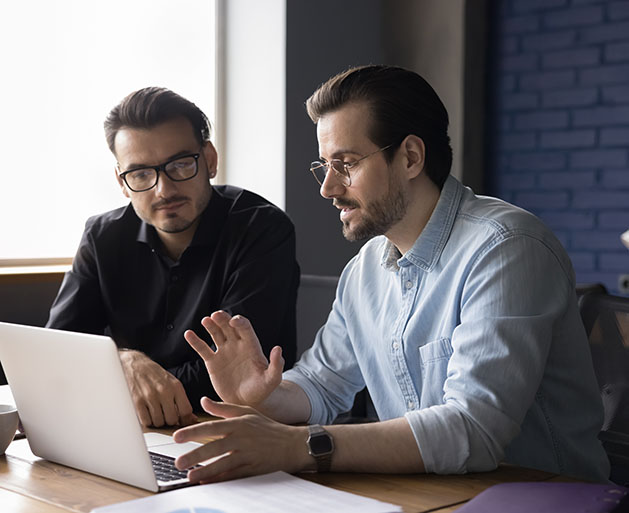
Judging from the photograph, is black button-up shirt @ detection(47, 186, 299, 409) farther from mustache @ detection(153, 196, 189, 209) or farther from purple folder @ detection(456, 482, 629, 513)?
purple folder @ detection(456, 482, 629, 513)

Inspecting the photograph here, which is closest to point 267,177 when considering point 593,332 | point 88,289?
point 88,289

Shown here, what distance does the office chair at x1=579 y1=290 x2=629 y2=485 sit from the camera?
171 cm

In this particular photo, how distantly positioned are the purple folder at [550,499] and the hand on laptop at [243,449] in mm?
274

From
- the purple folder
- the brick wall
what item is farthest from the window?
the purple folder

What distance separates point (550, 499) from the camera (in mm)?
1042

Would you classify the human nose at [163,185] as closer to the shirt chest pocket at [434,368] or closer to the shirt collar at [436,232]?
the shirt collar at [436,232]

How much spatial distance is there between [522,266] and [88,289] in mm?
1377

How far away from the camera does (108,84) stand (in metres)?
3.29

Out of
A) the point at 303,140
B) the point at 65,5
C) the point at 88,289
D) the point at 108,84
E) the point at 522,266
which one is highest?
the point at 65,5

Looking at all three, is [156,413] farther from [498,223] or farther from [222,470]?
[498,223]

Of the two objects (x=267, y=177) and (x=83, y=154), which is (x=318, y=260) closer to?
(x=267, y=177)

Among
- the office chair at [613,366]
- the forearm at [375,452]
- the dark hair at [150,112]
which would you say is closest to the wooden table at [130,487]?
the forearm at [375,452]

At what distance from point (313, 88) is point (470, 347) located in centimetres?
234

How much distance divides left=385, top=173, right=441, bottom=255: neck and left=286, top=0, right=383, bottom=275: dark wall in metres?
1.78
